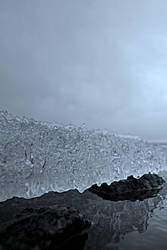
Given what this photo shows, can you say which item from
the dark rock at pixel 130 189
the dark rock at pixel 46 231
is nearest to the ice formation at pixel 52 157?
the dark rock at pixel 130 189

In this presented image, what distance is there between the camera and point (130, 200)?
473cm

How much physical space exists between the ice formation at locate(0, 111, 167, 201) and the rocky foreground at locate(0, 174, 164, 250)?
36 centimetres

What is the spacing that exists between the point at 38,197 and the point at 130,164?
15.4 ft

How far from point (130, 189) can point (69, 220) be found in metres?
3.96

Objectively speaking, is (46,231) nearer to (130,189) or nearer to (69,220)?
(69,220)

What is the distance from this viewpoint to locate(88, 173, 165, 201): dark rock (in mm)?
5182

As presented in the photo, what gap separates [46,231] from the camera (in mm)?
2090

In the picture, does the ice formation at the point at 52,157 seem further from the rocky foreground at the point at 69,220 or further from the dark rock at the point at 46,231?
the dark rock at the point at 46,231

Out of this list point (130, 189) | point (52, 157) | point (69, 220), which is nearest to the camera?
point (69, 220)

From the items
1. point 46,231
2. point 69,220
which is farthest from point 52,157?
point 46,231

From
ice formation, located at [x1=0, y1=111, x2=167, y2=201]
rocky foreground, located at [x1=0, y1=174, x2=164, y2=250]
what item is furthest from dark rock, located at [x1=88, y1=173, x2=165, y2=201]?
ice formation, located at [x1=0, y1=111, x2=167, y2=201]

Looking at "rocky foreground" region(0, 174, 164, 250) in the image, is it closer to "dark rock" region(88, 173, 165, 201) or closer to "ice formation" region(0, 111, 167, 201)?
"dark rock" region(88, 173, 165, 201)

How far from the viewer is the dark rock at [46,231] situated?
1957mm

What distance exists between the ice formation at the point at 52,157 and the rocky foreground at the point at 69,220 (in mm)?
355
